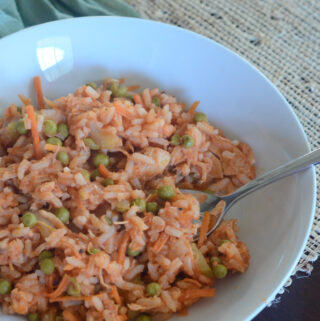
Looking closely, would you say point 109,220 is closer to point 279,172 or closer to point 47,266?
point 47,266

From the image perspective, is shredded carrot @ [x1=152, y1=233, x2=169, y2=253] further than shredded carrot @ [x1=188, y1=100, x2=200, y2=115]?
No

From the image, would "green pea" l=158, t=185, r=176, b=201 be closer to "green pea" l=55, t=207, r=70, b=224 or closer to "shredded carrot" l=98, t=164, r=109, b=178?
"shredded carrot" l=98, t=164, r=109, b=178

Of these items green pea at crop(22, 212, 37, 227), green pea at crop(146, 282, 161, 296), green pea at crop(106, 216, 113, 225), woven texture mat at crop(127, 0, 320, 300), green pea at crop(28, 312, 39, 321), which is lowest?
green pea at crop(28, 312, 39, 321)

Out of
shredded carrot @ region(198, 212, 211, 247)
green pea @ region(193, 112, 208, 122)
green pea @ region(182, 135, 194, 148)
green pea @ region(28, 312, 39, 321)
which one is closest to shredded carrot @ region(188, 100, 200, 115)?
green pea @ region(193, 112, 208, 122)

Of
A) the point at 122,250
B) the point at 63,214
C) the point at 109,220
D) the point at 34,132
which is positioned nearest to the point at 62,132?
the point at 34,132

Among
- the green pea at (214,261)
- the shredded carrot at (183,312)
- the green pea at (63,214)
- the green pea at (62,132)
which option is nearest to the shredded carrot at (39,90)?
the green pea at (62,132)

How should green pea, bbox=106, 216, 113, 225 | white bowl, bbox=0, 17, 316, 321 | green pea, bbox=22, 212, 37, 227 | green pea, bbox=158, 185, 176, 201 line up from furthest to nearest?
white bowl, bbox=0, 17, 316, 321
green pea, bbox=158, 185, 176, 201
green pea, bbox=106, 216, 113, 225
green pea, bbox=22, 212, 37, 227
